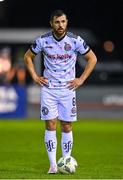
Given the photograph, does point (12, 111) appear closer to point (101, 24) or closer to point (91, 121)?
point (91, 121)

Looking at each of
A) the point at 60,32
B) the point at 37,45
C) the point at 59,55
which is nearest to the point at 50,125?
the point at 59,55

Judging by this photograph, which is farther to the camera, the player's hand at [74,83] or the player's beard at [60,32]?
the player's hand at [74,83]

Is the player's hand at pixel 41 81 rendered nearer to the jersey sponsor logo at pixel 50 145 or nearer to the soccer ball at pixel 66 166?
the jersey sponsor logo at pixel 50 145

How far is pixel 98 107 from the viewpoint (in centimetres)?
2508

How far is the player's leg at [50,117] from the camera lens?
1088 centimetres

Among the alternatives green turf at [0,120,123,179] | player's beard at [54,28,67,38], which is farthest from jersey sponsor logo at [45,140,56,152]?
player's beard at [54,28,67,38]

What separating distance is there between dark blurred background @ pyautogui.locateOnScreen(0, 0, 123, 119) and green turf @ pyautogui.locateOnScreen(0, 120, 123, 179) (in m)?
5.83

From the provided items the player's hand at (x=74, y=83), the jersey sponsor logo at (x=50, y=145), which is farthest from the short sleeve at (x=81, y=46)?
the jersey sponsor logo at (x=50, y=145)

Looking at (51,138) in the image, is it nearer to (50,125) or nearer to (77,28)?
(50,125)

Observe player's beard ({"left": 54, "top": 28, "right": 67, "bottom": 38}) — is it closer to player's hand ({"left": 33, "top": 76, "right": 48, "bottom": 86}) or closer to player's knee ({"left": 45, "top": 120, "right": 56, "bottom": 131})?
player's hand ({"left": 33, "top": 76, "right": 48, "bottom": 86})

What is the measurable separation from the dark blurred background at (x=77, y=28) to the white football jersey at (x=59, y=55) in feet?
57.7

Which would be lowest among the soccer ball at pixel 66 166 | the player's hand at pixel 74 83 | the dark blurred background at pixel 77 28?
the soccer ball at pixel 66 166

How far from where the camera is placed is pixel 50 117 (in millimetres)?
10883

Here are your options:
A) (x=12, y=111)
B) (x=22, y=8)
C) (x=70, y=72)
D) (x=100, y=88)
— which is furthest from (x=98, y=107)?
(x=70, y=72)
